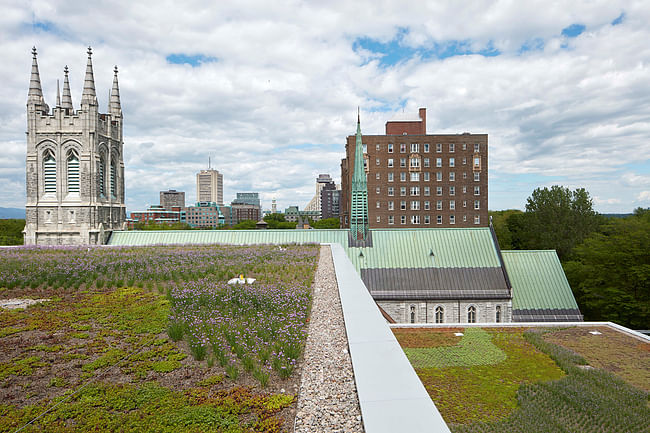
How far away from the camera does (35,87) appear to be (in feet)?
139

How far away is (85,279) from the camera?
15.8 metres

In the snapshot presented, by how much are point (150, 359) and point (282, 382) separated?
2.84 meters

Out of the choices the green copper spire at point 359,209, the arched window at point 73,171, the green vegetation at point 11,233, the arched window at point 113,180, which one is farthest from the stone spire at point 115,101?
the green vegetation at point 11,233

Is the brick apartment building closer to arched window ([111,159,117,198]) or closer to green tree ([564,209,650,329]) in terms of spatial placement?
green tree ([564,209,650,329])

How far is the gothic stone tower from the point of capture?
40.0m

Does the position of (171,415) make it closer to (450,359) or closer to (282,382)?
(282,382)

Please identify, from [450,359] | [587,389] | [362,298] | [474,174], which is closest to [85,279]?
[362,298]

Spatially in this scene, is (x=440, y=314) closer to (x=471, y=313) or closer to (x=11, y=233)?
(x=471, y=313)

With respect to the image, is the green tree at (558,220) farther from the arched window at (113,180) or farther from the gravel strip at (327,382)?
the gravel strip at (327,382)

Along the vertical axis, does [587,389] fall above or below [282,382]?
below

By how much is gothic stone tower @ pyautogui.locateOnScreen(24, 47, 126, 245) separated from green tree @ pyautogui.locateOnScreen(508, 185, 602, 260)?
69.1m

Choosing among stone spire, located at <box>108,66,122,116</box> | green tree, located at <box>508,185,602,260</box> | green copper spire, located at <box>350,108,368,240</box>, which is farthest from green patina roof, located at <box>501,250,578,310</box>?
stone spire, located at <box>108,66,122,116</box>

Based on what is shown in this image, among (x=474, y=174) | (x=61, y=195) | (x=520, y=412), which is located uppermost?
(x=474, y=174)

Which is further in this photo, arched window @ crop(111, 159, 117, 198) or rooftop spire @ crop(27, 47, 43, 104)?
arched window @ crop(111, 159, 117, 198)
